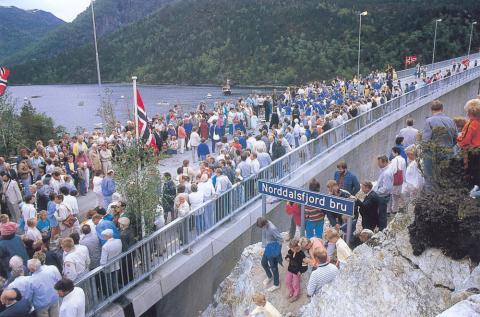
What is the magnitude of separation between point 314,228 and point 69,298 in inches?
172

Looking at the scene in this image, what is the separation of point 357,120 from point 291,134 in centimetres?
400

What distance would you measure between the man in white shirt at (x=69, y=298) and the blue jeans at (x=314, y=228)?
413 cm

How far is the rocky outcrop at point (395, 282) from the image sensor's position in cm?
525

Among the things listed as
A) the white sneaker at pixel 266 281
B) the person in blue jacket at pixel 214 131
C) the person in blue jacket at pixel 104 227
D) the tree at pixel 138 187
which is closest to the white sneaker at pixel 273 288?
the white sneaker at pixel 266 281

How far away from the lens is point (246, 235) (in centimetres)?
995

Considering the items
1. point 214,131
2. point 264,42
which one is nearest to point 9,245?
point 214,131

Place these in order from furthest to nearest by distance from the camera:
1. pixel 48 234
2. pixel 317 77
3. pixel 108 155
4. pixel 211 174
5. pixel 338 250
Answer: pixel 317 77, pixel 108 155, pixel 211 174, pixel 48 234, pixel 338 250

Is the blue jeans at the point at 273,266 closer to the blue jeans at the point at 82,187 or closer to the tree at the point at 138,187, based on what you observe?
the tree at the point at 138,187

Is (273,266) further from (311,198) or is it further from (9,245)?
(9,245)

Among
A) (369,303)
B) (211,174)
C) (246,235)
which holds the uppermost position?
(211,174)

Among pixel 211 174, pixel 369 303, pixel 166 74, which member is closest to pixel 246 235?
pixel 211 174

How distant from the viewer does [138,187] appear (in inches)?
280

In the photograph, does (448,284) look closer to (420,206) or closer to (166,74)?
(420,206)

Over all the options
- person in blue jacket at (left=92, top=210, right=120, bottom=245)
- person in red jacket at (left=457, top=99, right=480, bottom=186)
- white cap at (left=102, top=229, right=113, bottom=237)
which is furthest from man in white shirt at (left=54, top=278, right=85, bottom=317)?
Result: person in red jacket at (left=457, top=99, right=480, bottom=186)
